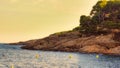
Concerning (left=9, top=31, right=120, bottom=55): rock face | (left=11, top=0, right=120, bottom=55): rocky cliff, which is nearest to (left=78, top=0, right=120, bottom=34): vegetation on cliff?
(left=11, top=0, right=120, bottom=55): rocky cliff

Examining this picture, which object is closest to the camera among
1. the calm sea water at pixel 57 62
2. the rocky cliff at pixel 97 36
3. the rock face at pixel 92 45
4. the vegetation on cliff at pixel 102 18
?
the calm sea water at pixel 57 62

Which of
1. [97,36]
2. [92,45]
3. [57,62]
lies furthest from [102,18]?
[57,62]

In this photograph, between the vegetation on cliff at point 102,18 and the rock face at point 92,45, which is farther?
the vegetation on cliff at point 102,18

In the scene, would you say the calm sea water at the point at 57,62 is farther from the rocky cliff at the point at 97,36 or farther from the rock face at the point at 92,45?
the rocky cliff at the point at 97,36

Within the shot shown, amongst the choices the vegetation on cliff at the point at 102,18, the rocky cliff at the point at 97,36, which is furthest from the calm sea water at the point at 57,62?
the vegetation on cliff at the point at 102,18

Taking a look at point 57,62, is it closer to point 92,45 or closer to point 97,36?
point 92,45

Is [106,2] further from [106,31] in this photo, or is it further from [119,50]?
[119,50]

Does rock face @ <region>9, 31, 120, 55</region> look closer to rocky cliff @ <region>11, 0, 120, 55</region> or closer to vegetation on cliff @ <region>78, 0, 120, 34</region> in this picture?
rocky cliff @ <region>11, 0, 120, 55</region>

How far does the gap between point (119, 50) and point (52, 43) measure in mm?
48908

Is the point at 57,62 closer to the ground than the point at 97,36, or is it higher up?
closer to the ground

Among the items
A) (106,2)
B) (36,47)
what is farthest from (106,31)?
(36,47)

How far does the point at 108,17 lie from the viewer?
596 ft

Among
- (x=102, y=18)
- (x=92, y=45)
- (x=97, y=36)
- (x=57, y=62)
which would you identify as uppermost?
(x=102, y=18)

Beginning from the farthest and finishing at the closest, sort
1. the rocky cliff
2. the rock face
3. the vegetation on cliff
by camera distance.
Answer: the vegetation on cliff
the rocky cliff
the rock face
